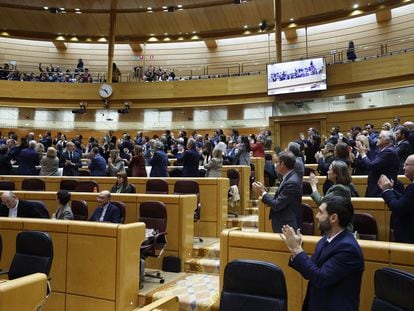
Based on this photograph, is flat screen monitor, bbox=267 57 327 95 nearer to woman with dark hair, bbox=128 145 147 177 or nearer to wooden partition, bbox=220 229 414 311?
woman with dark hair, bbox=128 145 147 177

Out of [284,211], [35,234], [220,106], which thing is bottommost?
[35,234]

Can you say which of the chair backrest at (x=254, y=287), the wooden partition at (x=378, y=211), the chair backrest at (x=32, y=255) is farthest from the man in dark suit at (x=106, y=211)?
the chair backrest at (x=254, y=287)

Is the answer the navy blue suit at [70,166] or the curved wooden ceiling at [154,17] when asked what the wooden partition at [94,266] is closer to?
the navy blue suit at [70,166]

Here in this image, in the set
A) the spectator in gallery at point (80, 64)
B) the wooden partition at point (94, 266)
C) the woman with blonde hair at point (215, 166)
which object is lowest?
the wooden partition at point (94, 266)

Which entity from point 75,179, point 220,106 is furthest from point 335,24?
point 75,179

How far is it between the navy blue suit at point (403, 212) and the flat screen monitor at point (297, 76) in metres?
10.7

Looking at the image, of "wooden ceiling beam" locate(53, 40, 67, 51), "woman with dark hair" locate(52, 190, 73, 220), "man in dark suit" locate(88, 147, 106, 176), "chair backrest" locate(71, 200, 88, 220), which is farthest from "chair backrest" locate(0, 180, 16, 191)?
Answer: "wooden ceiling beam" locate(53, 40, 67, 51)

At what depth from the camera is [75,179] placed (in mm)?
7113

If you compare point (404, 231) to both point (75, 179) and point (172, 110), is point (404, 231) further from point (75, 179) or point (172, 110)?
point (172, 110)

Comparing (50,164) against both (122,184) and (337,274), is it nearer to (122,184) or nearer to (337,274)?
(122,184)

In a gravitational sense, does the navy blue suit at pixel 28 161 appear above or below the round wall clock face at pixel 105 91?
below

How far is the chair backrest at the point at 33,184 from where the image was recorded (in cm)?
707

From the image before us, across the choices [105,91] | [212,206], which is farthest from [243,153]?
[105,91]

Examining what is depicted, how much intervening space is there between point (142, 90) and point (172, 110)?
1511 mm
